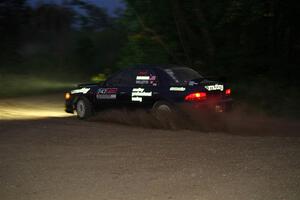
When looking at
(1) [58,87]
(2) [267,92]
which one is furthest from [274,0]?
(1) [58,87]

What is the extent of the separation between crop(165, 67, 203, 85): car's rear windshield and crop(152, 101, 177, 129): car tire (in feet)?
1.89

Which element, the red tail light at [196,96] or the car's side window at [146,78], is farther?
the car's side window at [146,78]

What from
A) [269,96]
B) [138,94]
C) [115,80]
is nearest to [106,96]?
[115,80]

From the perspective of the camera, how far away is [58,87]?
93.7ft

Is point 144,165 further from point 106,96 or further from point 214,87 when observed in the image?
point 106,96

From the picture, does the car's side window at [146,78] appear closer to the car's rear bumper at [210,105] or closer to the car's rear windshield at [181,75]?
the car's rear windshield at [181,75]

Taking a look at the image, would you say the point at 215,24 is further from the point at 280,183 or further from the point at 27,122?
the point at 280,183

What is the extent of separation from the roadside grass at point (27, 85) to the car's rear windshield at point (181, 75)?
1232 centimetres

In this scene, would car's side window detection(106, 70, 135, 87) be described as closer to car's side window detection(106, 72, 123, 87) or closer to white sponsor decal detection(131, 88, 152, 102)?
car's side window detection(106, 72, 123, 87)

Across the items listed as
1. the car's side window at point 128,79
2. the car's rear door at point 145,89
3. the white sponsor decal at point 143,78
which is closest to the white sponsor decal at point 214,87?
the car's rear door at point 145,89

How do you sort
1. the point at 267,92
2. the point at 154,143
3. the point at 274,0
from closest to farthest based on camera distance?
1. the point at 154,143
2. the point at 267,92
3. the point at 274,0

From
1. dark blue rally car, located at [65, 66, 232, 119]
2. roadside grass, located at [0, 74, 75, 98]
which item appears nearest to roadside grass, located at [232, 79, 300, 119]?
dark blue rally car, located at [65, 66, 232, 119]

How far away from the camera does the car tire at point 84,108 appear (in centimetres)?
1452

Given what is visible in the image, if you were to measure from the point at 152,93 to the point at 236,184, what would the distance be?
20.6 feet
